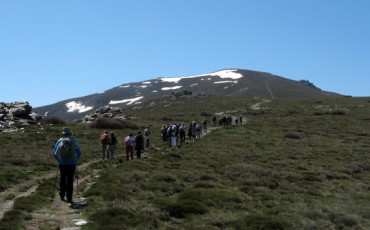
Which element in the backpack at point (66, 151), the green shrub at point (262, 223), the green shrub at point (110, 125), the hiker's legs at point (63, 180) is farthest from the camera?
the green shrub at point (110, 125)

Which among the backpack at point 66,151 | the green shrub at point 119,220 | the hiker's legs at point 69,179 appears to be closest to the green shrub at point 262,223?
the green shrub at point 119,220

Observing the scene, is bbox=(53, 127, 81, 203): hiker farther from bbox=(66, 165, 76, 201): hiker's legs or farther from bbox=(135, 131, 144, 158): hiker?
bbox=(135, 131, 144, 158): hiker

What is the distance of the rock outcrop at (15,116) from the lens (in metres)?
49.2

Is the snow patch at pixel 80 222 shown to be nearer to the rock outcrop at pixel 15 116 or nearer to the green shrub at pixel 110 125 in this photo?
the rock outcrop at pixel 15 116

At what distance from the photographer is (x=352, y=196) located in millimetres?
19219

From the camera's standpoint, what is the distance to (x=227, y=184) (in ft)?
66.9

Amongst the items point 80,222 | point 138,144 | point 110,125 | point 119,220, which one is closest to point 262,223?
point 119,220

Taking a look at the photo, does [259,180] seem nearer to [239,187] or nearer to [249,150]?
[239,187]

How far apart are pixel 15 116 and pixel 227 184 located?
4172 cm

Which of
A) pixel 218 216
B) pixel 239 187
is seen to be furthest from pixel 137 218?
pixel 239 187

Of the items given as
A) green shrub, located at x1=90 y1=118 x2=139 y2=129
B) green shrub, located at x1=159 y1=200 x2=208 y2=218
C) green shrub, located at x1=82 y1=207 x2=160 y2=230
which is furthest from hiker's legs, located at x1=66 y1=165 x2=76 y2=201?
green shrub, located at x1=90 y1=118 x2=139 y2=129

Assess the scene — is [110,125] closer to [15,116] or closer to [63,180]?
[15,116]

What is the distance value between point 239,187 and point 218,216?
627 cm

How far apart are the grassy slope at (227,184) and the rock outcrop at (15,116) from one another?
19.6ft
